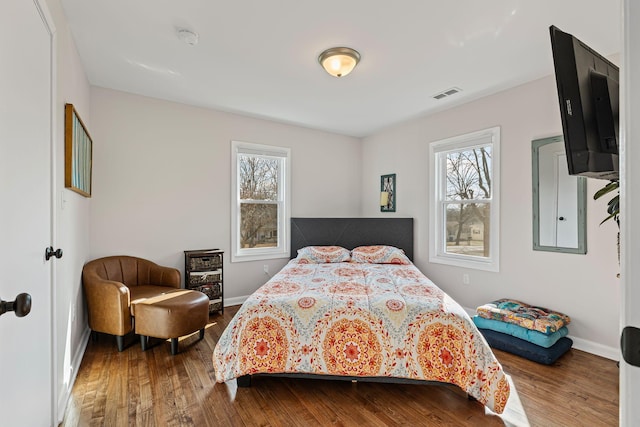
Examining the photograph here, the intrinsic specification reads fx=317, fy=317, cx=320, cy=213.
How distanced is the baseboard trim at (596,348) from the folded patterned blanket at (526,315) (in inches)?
7.9

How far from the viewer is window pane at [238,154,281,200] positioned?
14.4ft

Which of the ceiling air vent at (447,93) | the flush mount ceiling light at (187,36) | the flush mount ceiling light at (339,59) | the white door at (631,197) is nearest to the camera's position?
the white door at (631,197)

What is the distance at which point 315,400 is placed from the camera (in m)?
2.12

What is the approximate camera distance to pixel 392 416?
1954mm

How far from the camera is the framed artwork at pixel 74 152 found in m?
2.07

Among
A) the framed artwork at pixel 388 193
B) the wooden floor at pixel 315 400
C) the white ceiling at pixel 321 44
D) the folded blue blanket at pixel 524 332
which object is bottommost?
the wooden floor at pixel 315 400

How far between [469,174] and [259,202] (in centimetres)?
276

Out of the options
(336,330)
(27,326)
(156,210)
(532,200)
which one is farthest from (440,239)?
(27,326)

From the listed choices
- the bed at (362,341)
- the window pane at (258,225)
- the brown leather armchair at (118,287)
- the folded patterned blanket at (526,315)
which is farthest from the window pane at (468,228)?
the brown leather armchair at (118,287)

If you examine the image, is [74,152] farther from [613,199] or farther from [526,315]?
[526,315]

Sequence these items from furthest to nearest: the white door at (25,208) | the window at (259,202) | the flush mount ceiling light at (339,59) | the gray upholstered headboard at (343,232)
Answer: the gray upholstered headboard at (343,232) < the window at (259,202) < the flush mount ceiling light at (339,59) < the white door at (25,208)

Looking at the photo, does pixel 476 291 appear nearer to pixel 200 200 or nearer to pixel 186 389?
pixel 186 389

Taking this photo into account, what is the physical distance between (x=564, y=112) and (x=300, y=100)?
301 cm

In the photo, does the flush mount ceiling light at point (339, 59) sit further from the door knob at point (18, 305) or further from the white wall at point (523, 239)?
the door knob at point (18, 305)
